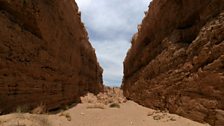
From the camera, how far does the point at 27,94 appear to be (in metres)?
9.87

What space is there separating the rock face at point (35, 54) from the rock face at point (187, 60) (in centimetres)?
513

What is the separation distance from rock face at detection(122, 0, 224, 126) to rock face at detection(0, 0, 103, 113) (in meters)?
5.13

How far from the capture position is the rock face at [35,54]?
28.9 ft

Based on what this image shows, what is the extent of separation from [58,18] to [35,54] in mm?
3777

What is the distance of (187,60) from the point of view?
9891mm

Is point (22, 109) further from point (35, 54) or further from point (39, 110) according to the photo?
point (35, 54)

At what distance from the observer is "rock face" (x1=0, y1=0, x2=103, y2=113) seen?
8812mm

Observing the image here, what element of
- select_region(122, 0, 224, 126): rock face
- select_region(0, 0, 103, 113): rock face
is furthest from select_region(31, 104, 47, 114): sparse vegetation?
select_region(122, 0, 224, 126): rock face

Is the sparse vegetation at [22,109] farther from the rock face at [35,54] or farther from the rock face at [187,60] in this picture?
the rock face at [187,60]

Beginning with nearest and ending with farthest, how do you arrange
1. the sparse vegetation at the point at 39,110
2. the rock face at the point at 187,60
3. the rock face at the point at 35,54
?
the rock face at the point at 187,60, the rock face at the point at 35,54, the sparse vegetation at the point at 39,110

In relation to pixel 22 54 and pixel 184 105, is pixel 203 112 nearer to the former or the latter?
pixel 184 105

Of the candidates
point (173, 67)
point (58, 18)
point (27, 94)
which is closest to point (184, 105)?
point (173, 67)

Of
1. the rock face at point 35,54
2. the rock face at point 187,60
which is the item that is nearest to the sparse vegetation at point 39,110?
the rock face at point 35,54

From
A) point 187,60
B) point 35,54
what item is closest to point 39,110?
point 35,54
